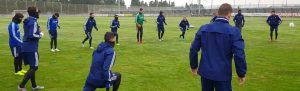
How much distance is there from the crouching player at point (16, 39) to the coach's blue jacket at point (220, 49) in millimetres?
6696

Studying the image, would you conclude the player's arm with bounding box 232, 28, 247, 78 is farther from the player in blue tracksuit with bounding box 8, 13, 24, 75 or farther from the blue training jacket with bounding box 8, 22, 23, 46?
the blue training jacket with bounding box 8, 22, 23, 46

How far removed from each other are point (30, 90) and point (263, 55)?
11.1m

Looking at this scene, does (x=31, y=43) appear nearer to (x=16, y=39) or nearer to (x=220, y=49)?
(x=16, y=39)

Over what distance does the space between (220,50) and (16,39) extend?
7.36 meters

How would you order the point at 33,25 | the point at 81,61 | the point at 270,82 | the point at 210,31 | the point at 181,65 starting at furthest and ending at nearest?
the point at 81,61, the point at 181,65, the point at 270,82, the point at 33,25, the point at 210,31

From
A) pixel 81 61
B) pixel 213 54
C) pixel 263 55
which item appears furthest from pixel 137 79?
pixel 263 55

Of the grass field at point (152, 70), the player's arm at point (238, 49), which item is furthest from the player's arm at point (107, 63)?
the grass field at point (152, 70)

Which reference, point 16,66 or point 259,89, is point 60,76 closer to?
point 16,66

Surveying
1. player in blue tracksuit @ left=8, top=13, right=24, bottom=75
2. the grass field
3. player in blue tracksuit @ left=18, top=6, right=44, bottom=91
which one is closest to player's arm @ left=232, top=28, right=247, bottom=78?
the grass field

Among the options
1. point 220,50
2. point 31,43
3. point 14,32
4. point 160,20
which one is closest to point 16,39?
point 14,32

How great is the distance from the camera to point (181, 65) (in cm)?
1445

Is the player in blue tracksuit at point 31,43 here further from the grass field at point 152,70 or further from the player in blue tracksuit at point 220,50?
the player in blue tracksuit at point 220,50

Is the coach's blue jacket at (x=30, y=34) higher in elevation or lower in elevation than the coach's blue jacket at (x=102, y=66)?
higher

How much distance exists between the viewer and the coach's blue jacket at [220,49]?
622 cm
